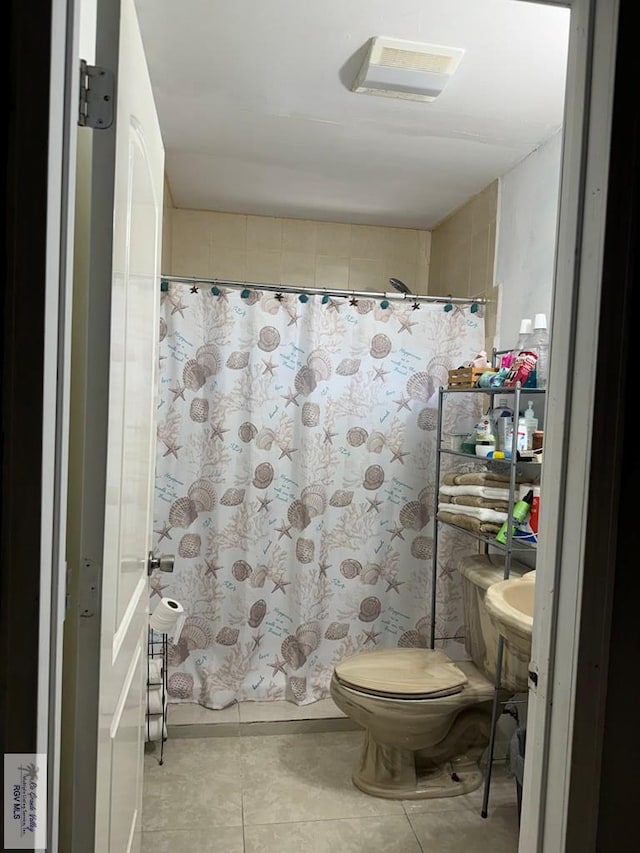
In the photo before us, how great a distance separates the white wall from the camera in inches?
82.0

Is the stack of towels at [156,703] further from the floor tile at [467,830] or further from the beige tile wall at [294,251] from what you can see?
the beige tile wall at [294,251]

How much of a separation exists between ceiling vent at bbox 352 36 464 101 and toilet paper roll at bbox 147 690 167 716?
2178 millimetres

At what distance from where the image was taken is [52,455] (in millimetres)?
675

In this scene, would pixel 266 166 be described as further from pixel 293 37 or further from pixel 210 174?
pixel 293 37

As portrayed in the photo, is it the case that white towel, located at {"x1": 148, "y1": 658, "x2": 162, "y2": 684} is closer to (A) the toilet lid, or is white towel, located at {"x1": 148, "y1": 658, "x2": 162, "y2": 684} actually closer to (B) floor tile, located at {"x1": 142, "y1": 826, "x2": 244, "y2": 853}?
(B) floor tile, located at {"x1": 142, "y1": 826, "x2": 244, "y2": 853}

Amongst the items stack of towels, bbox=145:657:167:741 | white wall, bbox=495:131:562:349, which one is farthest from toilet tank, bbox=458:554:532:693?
stack of towels, bbox=145:657:167:741

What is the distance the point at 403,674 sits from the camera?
6.60 feet

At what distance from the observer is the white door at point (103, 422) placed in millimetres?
842

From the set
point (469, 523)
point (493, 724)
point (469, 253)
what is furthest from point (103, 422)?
point (469, 253)

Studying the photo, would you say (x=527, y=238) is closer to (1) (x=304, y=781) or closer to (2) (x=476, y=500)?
(2) (x=476, y=500)

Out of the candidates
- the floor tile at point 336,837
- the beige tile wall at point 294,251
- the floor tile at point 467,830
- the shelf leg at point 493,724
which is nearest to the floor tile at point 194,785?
the floor tile at point 336,837

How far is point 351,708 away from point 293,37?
6.61 feet

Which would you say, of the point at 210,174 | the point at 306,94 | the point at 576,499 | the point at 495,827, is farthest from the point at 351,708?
the point at 210,174

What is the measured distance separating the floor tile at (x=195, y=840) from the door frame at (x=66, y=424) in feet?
3.82
